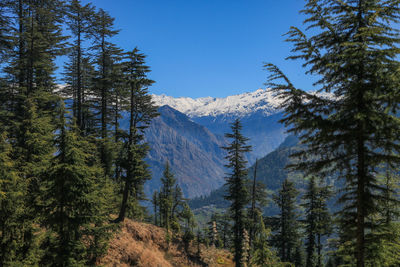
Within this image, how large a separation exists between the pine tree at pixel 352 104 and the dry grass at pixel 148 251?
18296mm

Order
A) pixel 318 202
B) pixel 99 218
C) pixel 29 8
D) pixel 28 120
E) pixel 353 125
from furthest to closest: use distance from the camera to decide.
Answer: pixel 318 202, pixel 29 8, pixel 28 120, pixel 99 218, pixel 353 125

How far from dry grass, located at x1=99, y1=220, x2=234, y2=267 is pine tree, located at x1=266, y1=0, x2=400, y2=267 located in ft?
60.0

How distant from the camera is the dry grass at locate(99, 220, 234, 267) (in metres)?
19.6

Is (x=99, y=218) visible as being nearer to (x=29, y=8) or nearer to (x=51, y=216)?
(x=51, y=216)

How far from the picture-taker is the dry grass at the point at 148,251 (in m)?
19.6

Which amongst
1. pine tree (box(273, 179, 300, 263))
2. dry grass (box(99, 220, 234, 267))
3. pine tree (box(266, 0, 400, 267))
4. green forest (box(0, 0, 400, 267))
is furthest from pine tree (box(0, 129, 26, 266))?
pine tree (box(273, 179, 300, 263))

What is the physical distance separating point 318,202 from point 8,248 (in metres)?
29.7

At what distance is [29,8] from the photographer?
70.3ft

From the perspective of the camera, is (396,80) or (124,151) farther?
(124,151)

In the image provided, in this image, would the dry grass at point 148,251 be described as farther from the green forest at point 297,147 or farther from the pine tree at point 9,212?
the pine tree at point 9,212

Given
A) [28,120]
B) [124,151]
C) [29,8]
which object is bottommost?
[124,151]

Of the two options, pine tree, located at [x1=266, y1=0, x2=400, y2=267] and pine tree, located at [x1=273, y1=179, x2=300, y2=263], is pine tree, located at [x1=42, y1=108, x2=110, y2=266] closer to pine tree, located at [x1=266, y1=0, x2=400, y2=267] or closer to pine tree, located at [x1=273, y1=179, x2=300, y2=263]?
pine tree, located at [x1=266, y1=0, x2=400, y2=267]

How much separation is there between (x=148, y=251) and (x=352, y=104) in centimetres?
2272

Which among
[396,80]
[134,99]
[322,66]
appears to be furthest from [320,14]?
[134,99]
